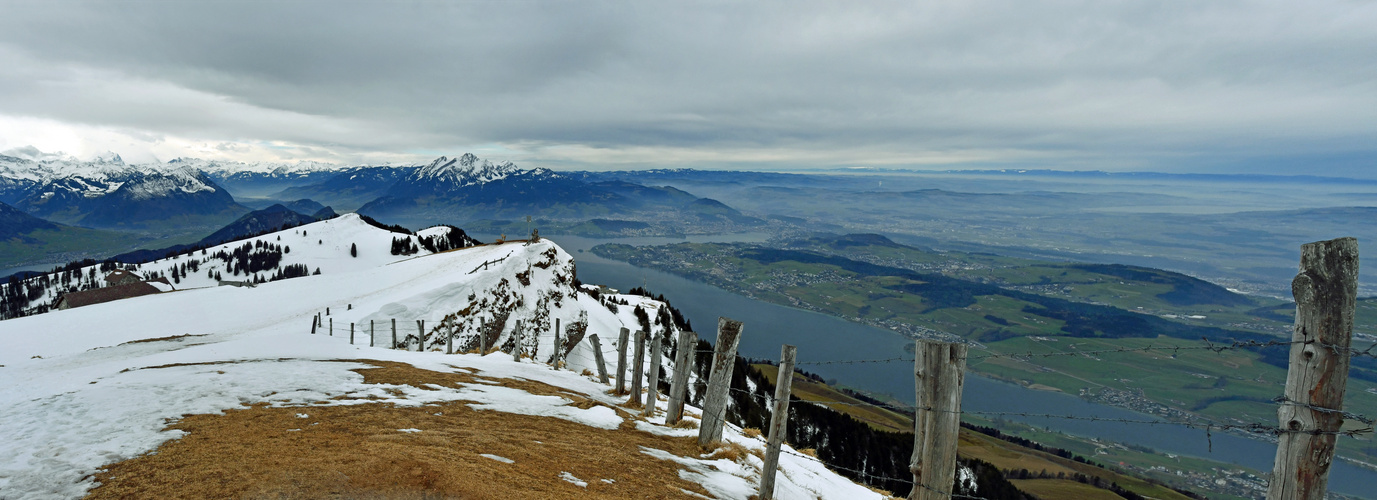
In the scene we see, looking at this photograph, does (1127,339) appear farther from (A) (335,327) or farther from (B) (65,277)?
(B) (65,277)

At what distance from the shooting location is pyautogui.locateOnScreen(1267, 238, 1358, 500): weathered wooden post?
16.4ft

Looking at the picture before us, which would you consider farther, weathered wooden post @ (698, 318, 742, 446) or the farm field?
the farm field

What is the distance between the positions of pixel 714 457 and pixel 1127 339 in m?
203

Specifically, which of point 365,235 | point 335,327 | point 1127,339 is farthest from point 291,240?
point 1127,339

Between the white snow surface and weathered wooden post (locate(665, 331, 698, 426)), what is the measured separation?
0.53 metres

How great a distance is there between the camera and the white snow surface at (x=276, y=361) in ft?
28.0

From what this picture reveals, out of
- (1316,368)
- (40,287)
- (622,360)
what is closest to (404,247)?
(40,287)

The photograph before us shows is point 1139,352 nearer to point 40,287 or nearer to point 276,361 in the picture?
point 276,361

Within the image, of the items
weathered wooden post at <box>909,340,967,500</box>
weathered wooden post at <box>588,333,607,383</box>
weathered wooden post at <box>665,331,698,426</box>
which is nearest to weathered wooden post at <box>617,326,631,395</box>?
weathered wooden post at <box>588,333,607,383</box>

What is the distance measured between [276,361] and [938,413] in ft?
63.6

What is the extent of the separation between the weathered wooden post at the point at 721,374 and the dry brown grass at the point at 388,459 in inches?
30.7

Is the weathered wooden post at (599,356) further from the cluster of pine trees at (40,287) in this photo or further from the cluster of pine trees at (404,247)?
the cluster of pine trees at (40,287)

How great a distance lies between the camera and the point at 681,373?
12.8 m

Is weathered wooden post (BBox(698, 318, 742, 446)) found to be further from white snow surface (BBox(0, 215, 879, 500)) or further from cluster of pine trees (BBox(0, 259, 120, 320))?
cluster of pine trees (BBox(0, 259, 120, 320))
